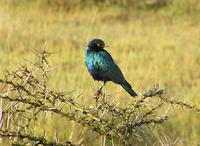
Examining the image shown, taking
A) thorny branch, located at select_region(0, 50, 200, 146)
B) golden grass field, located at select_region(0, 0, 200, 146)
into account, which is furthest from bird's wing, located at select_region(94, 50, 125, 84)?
golden grass field, located at select_region(0, 0, 200, 146)

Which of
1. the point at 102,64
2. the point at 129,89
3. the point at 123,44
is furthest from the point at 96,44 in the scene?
the point at 123,44

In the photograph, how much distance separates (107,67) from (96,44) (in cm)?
11

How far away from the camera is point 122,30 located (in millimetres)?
10742

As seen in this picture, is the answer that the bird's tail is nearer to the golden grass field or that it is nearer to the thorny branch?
the thorny branch

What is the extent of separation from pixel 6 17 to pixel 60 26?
79 cm

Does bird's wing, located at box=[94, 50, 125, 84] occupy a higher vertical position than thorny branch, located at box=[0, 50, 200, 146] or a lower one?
higher

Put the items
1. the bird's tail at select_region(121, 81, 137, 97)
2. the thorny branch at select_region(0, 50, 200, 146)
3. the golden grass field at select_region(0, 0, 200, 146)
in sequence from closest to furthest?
the thorny branch at select_region(0, 50, 200, 146), the bird's tail at select_region(121, 81, 137, 97), the golden grass field at select_region(0, 0, 200, 146)

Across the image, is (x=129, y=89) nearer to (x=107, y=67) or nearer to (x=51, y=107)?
(x=107, y=67)

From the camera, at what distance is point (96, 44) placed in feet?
10.4

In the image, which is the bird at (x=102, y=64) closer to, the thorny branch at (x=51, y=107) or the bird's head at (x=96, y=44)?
the bird's head at (x=96, y=44)

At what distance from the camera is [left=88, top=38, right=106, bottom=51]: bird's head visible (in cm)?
315

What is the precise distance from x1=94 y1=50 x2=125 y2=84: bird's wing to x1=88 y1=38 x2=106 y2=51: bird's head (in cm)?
3

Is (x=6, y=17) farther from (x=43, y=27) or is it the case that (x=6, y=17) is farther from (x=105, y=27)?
(x=105, y=27)

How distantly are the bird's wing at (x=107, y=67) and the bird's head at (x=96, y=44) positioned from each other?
0.03m
